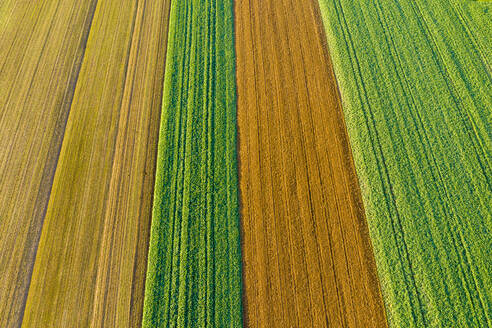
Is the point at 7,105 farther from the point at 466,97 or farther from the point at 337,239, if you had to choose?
the point at 466,97

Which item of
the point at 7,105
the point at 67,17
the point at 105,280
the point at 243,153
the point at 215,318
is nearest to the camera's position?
the point at 215,318

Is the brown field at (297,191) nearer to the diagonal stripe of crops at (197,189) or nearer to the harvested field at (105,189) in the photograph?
the diagonal stripe of crops at (197,189)

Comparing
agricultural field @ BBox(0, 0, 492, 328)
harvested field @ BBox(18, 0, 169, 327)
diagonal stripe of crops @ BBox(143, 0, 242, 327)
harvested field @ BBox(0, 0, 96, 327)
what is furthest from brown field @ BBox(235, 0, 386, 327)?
harvested field @ BBox(0, 0, 96, 327)

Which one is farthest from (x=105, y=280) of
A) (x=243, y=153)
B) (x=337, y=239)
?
(x=337, y=239)

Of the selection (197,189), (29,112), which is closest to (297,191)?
(197,189)

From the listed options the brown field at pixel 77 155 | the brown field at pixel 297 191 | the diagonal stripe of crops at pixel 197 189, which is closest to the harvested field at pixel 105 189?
the brown field at pixel 77 155

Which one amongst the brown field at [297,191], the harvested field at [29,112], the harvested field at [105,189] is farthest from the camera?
the harvested field at [29,112]
